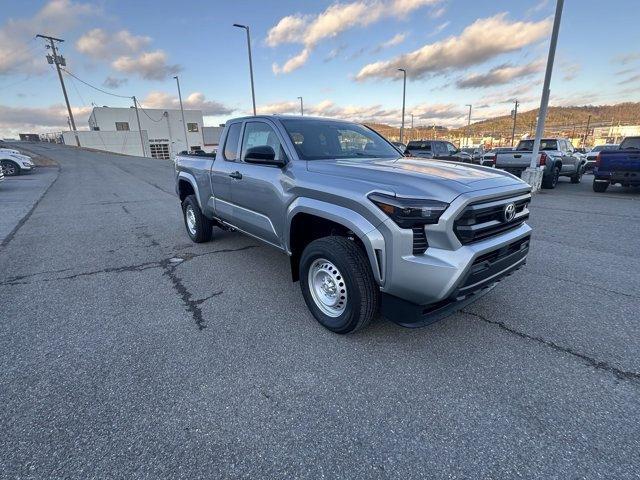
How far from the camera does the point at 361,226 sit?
2.58 metres

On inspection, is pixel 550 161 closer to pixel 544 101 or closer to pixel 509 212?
pixel 544 101

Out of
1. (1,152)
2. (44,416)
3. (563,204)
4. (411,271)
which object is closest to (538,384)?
(411,271)

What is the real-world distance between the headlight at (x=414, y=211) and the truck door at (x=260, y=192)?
134cm

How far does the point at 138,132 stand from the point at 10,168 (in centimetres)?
5562

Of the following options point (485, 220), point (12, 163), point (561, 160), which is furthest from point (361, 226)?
point (12, 163)

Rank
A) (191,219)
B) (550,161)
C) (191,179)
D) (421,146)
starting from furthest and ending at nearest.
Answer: (421,146), (550,161), (191,219), (191,179)

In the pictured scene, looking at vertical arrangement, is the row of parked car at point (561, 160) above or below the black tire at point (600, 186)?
above

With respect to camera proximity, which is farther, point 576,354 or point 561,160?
point 561,160

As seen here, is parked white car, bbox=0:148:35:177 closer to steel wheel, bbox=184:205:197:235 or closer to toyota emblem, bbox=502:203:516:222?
steel wheel, bbox=184:205:197:235

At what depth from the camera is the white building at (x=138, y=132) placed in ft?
213

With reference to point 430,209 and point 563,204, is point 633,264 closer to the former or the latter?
point 430,209

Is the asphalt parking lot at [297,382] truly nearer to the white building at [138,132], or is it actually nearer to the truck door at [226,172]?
the truck door at [226,172]

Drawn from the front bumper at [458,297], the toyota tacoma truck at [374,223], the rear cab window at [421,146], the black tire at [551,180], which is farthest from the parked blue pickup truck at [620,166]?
the front bumper at [458,297]

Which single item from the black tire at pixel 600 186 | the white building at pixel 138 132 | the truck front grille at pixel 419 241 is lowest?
the black tire at pixel 600 186
